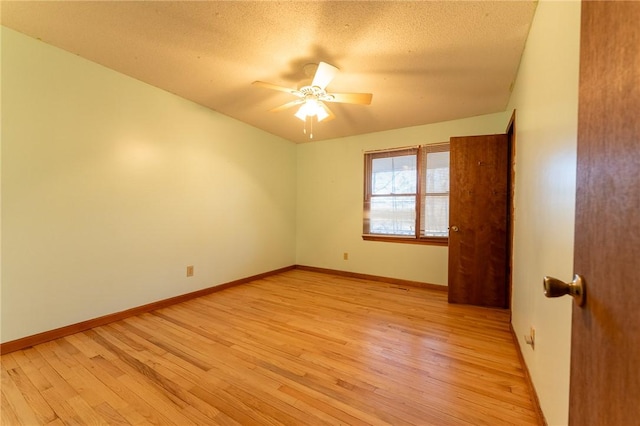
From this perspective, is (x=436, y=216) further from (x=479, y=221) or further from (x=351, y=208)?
(x=351, y=208)

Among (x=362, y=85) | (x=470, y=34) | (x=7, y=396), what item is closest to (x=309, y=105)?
(x=362, y=85)

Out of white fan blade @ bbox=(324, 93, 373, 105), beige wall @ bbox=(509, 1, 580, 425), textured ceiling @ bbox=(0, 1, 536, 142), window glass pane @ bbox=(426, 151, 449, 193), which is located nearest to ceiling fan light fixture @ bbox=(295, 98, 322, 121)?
white fan blade @ bbox=(324, 93, 373, 105)

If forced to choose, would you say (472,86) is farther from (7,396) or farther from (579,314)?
(7,396)

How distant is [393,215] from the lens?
4035 millimetres

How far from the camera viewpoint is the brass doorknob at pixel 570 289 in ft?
1.87

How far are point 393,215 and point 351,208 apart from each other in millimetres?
703

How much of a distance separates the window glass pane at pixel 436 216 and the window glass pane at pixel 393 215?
0.57 ft

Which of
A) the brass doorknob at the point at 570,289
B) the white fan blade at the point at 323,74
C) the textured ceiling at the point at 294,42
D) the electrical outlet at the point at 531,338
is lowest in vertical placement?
the electrical outlet at the point at 531,338

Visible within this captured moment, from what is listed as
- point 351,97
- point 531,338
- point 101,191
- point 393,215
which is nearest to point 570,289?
point 531,338

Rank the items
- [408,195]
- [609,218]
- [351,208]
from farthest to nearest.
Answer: [351,208], [408,195], [609,218]

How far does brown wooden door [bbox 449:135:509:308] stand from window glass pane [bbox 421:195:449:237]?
1.75 feet

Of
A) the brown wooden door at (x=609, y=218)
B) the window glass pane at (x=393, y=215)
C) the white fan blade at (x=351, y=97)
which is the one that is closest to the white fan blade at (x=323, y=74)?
the white fan blade at (x=351, y=97)

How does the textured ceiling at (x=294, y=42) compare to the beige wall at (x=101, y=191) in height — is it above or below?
above

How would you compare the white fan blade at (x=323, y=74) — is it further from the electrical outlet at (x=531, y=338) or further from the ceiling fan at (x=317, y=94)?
the electrical outlet at (x=531, y=338)
